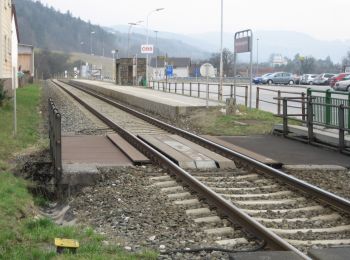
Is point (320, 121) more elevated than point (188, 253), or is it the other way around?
point (320, 121)

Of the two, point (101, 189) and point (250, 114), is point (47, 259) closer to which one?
point (101, 189)

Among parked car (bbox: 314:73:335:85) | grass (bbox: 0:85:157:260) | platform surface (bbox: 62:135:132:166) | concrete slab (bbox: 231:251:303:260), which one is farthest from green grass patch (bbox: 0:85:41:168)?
parked car (bbox: 314:73:335:85)

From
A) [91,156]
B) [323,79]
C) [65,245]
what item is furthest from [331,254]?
[323,79]

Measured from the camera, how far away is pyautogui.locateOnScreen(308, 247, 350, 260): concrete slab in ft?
16.9

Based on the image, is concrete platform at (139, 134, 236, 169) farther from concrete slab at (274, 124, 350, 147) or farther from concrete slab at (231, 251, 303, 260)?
concrete slab at (231, 251, 303, 260)

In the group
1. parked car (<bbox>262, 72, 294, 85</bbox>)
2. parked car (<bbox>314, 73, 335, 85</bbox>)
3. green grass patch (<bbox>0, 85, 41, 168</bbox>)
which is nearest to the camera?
green grass patch (<bbox>0, 85, 41, 168</bbox>)

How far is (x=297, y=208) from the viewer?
793 centimetres

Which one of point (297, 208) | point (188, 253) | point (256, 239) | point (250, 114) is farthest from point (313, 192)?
point (250, 114)

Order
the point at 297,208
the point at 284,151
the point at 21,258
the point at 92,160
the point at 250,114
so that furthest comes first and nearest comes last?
the point at 250,114 → the point at 284,151 → the point at 92,160 → the point at 297,208 → the point at 21,258

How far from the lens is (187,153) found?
12477 mm

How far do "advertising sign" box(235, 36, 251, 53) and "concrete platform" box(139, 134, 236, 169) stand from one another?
11.4 m

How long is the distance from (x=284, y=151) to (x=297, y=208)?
562 cm

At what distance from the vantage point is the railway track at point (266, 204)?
648 centimetres

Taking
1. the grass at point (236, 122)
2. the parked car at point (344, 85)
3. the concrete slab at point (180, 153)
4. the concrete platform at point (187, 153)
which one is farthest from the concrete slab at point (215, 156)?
the parked car at point (344, 85)
